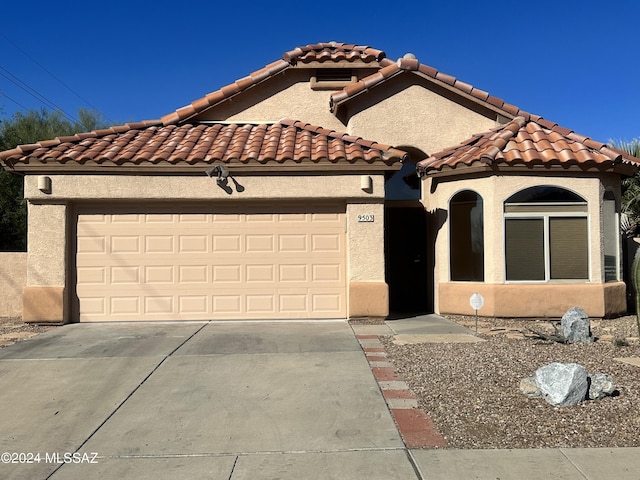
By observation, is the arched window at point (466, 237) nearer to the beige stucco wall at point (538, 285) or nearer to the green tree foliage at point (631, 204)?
the beige stucco wall at point (538, 285)

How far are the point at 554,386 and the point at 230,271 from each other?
6605 mm

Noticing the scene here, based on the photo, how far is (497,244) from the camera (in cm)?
1059

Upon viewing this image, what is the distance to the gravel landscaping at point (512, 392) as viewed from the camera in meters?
4.66

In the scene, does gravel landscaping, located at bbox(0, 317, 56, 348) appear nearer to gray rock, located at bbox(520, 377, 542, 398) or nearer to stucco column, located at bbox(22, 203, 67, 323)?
stucco column, located at bbox(22, 203, 67, 323)

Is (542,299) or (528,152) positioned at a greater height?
(528,152)

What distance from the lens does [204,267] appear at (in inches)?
413

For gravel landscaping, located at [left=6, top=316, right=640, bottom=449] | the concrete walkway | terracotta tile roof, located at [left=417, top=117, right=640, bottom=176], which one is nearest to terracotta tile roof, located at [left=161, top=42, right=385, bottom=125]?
terracotta tile roof, located at [left=417, top=117, right=640, bottom=176]

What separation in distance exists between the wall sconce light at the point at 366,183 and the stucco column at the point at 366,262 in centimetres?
30

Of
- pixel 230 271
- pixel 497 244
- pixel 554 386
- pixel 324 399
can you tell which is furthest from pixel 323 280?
pixel 554 386

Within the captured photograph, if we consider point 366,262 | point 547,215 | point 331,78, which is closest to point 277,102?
point 331,78

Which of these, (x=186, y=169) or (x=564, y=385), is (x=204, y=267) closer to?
(x=186, y=169)

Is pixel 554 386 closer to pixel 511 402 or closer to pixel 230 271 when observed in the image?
pixel 511 402

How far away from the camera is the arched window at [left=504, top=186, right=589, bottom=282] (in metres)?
10.6

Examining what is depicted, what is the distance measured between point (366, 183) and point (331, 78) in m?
4.45
